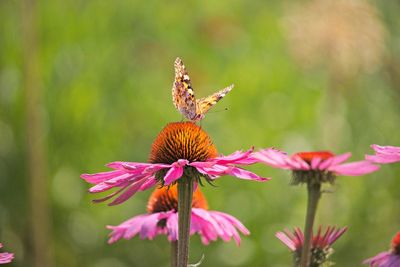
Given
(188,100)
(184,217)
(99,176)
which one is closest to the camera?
(184,217)

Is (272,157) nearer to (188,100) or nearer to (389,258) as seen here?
(389,258)

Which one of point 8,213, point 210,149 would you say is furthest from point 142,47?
point 210,149

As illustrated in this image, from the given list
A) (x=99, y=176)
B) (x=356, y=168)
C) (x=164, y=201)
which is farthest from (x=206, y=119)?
(x=356, y=168)

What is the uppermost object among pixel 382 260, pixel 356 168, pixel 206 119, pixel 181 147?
pixel 206 119

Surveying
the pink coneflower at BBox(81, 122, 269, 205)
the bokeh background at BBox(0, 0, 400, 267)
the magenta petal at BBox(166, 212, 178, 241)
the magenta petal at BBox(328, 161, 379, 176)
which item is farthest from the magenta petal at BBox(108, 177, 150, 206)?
the bokeh background at BBox(0, 0, 400, 267)

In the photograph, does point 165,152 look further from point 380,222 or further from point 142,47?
point 142,47
